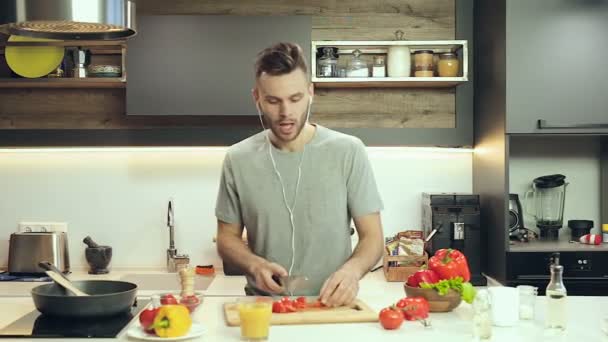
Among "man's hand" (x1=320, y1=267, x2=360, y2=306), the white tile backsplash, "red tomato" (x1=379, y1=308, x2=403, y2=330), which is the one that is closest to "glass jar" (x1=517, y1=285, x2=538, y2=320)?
"red tomato" (x1=379, y1=308, x2=403, y2=330)

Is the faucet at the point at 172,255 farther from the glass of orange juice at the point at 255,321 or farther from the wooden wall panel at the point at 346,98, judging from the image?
the glass of orange juice at the point at 255,321

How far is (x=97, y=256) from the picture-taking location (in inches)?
164

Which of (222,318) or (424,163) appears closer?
(222,318)

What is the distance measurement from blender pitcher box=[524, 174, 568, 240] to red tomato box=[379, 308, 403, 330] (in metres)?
2.14

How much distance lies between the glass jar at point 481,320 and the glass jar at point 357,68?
197cm

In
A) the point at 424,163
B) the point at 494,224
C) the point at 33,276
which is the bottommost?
the point at 33,276

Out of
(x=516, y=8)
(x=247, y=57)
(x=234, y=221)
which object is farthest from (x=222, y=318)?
(x=516, y=8)

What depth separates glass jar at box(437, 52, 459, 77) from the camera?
4008 mm

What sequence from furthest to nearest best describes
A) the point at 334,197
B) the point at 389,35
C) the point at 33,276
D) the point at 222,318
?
the point at 389,35
the point at 33,276
the point at 334,197
the point at 222,318

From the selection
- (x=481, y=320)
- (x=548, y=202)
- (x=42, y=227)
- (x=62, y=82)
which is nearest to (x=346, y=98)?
(x=548, y=202)

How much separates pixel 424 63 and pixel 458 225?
82cm

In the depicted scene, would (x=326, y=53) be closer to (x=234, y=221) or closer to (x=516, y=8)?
(x=516, y=8)

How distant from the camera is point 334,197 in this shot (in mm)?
2965

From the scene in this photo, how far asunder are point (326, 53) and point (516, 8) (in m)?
0.92
